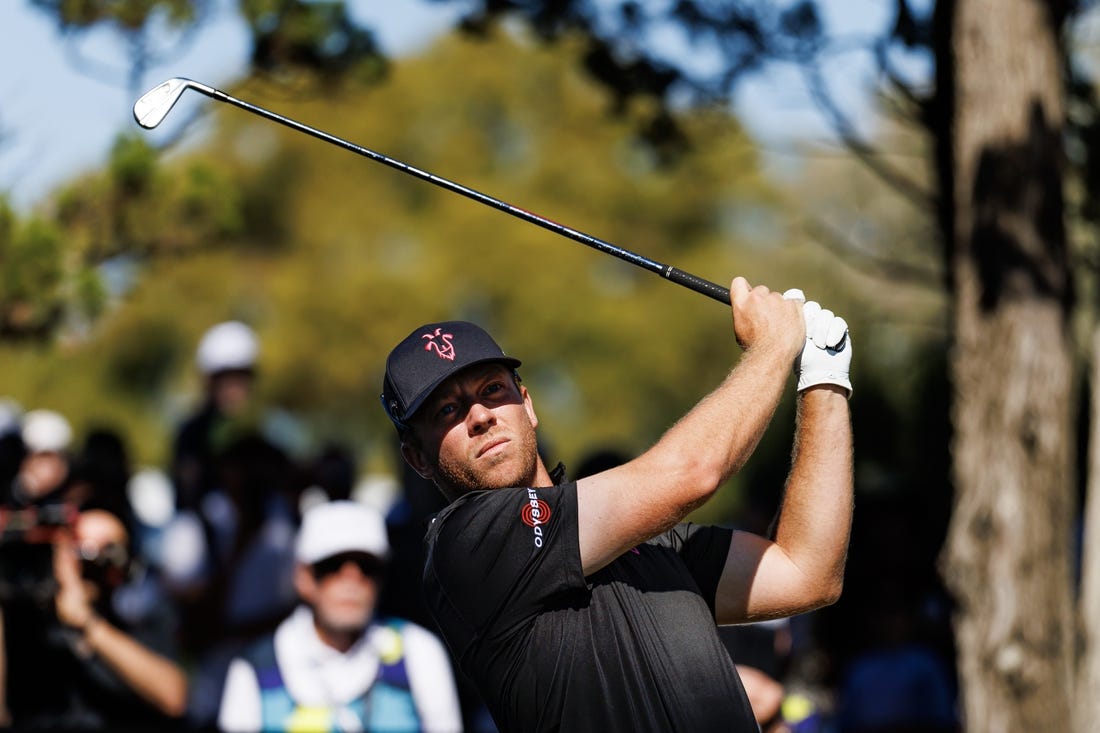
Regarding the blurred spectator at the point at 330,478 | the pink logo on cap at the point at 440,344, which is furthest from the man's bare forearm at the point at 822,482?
the blurred spectator at the point at 330,478

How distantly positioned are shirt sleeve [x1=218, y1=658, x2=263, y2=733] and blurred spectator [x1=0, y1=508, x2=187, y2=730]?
2.72ft

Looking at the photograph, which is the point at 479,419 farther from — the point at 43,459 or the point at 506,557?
the point at 43,459

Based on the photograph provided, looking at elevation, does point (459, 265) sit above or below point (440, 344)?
above

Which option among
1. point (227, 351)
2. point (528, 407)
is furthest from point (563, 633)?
point (227, 351)

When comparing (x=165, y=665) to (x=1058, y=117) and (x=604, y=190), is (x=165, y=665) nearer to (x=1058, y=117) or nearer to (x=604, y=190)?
(x=1058, y=117)

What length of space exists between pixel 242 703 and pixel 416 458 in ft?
7.89

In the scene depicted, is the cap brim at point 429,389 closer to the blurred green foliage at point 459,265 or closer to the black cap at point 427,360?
the black cap at point 427,360

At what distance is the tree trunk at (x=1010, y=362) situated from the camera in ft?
21.1

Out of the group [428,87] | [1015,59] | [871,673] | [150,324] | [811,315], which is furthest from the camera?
[428,87]

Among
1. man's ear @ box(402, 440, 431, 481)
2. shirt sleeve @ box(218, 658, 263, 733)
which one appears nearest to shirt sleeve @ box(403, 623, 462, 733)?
shirt sleeve @ box(218, 658, 263, 733)

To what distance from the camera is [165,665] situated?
6.66m

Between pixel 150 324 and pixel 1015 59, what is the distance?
2588cm

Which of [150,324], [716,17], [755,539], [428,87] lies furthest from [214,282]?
[755,539]

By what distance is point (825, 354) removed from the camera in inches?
141
